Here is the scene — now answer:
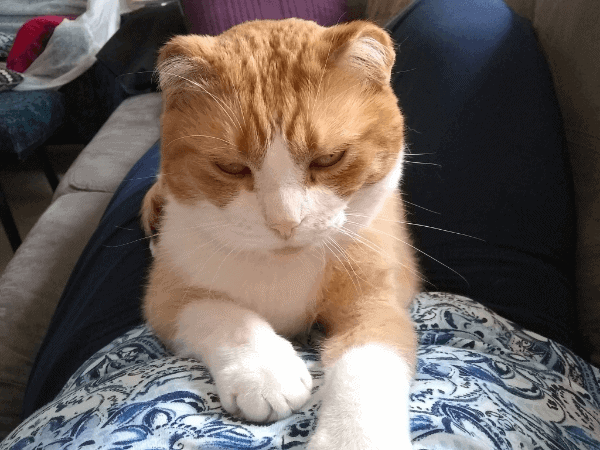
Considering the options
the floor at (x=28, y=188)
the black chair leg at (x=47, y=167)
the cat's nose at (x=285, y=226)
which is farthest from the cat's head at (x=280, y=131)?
the black chair leg at (x=47, y=167)

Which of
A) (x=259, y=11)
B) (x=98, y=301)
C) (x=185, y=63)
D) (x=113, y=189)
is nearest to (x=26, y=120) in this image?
(x=113, y=189)

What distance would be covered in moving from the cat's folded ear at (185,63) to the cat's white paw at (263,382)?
45 centimetres

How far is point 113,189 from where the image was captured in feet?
6.49

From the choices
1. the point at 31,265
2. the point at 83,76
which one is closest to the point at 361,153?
the point at 31,265

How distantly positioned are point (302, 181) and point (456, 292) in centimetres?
51

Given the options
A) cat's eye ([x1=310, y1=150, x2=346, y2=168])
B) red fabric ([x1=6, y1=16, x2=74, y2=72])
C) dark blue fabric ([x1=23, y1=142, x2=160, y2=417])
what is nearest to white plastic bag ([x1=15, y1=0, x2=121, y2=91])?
red fabric ([x1=6, y1=16, x2=74, y2=72])

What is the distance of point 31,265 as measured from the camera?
5.13 feet

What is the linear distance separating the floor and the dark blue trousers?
1871 mm

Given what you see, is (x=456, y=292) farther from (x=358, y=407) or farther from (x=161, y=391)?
(x=161, y=391)

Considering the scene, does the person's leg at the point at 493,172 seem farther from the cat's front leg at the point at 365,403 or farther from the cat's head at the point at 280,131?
the cat's front leg at the point at 365,403

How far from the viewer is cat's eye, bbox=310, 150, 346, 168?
774 millimetres

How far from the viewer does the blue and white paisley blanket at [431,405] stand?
0.57m

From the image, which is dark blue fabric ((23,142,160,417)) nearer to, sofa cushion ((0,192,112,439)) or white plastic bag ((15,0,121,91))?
sofa cushion ((0,192,112,439))

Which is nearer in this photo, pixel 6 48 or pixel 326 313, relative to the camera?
pixel 326 313
